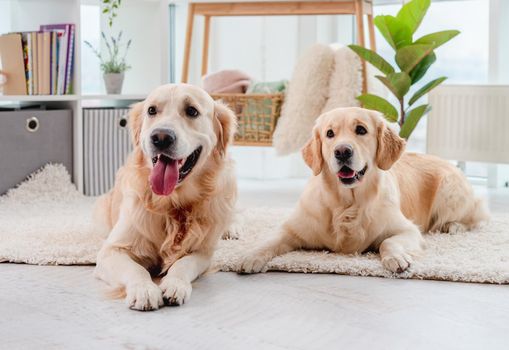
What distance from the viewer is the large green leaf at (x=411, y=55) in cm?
397

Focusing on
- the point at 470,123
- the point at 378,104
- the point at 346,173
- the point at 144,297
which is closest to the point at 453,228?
the point at 346,173

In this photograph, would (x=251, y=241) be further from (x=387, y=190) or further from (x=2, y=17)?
(x=2, y=17)

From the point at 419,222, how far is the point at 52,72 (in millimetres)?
2069

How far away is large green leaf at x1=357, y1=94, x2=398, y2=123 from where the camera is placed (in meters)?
3.99

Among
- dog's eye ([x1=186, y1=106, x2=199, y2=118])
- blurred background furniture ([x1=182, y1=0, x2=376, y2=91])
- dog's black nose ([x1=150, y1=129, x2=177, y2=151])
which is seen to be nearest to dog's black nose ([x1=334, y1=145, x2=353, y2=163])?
dog's eye ([x1=186, y1=106, x2=199, y2=118])

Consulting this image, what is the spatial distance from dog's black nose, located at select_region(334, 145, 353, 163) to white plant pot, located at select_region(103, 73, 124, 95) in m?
1.97

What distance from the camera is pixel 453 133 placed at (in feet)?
15.2

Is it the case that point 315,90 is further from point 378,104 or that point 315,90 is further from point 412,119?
point 412,119

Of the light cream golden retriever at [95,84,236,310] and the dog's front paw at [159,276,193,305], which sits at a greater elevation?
the light cream golden retriever at [95,84,236,310]

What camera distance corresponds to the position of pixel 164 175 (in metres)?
2.15

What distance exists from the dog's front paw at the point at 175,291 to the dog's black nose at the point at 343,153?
27.7 inches

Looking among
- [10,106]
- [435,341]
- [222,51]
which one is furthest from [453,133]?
[435,341]

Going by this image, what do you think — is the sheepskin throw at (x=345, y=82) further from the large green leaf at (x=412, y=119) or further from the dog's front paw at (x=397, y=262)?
the dog's front paw at (x=397, y=262)

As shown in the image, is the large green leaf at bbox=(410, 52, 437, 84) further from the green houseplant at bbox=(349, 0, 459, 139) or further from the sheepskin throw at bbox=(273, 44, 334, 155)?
the sheepskin throw at bbox=(273, 44, 334, 155)
